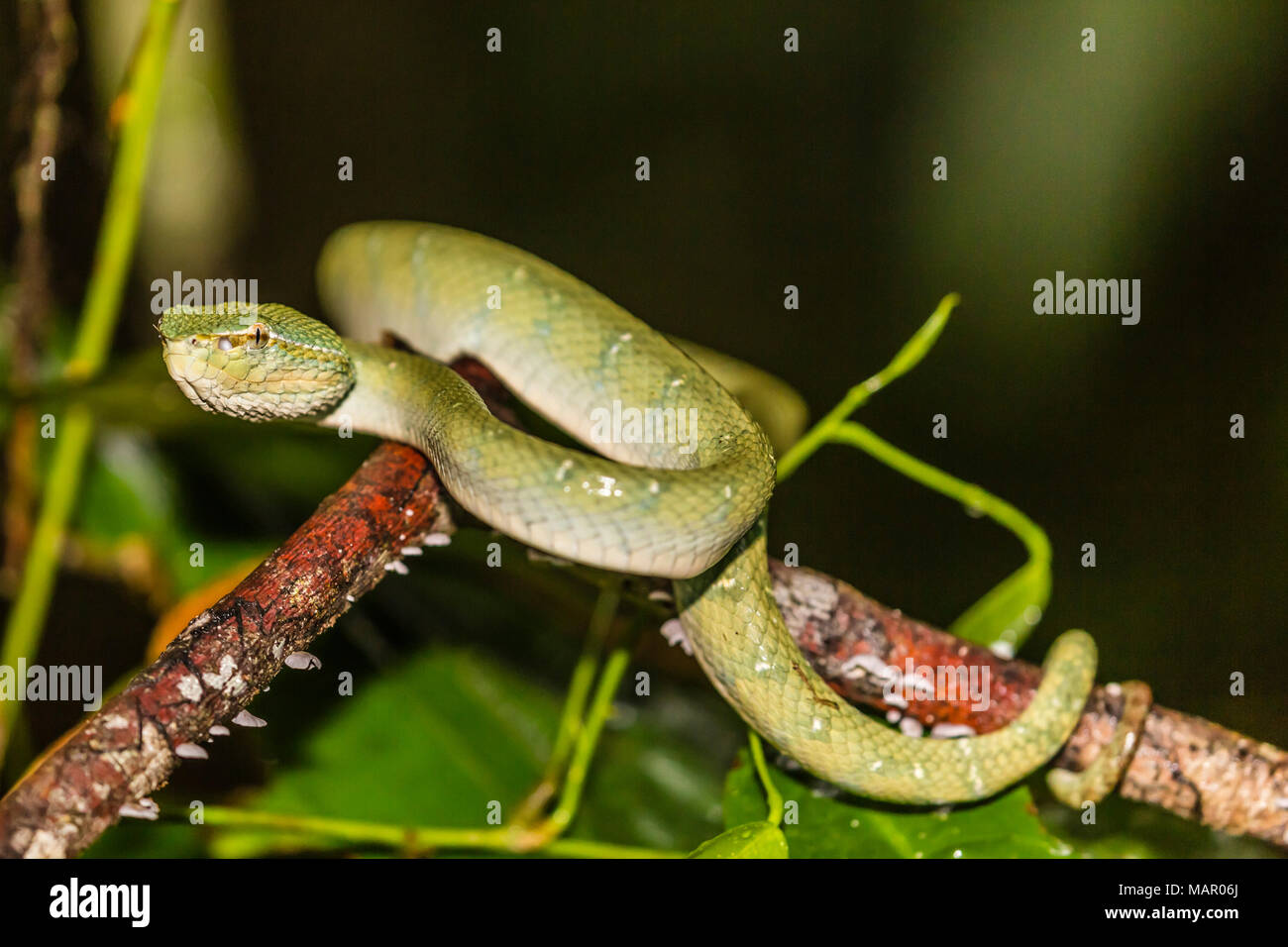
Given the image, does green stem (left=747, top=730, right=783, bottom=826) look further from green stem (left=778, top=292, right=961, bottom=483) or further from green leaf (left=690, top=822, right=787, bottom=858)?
green stem (left=778, top=292, right=961, bottom=483)

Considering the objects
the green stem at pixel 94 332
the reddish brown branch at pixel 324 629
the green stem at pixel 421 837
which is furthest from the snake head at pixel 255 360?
the green stem at pixel 421 837

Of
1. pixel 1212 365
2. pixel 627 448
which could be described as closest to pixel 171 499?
pixel 627 448

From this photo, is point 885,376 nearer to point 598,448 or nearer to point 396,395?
point 598,448

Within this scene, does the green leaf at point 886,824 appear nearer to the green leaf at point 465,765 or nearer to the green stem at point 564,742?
the green stem at point 564,742

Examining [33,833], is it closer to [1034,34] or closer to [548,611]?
[548,611]
